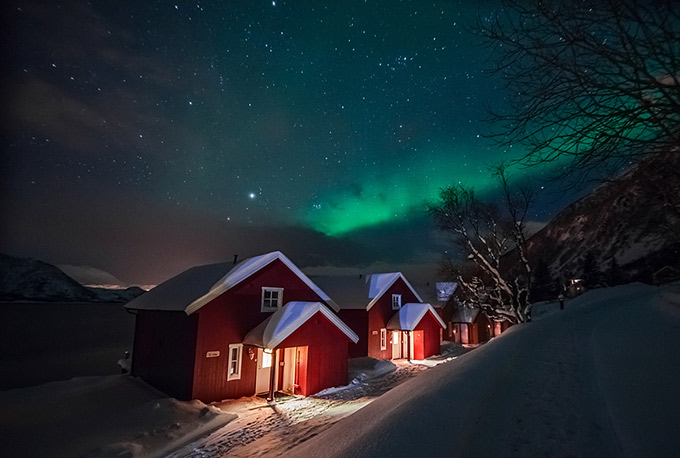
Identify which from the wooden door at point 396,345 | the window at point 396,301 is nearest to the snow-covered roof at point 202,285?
the window at point 396,301

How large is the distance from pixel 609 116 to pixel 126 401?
1851 centimetres

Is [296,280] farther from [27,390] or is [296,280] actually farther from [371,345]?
[27,390]

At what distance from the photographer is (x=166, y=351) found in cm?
1591

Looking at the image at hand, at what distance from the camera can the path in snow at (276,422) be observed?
9273 mm

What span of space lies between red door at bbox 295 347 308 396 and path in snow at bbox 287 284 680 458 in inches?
412

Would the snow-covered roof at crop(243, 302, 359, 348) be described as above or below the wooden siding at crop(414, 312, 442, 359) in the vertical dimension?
above

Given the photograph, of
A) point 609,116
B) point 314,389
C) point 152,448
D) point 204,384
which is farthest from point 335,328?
point 609,116

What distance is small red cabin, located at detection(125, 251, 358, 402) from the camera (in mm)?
14711

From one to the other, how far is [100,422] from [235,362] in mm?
5513

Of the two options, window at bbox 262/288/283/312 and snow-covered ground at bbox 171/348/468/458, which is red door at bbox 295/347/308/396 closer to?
snow-covered ground at bbox 171/348/468/458

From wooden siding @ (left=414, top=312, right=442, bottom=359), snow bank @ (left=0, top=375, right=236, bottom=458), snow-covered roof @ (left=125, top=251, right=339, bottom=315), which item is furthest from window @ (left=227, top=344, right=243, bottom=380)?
wooden siding @ (left=414, top=312, right=442, bottom=359)

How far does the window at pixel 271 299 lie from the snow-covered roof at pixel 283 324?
25.8 inches

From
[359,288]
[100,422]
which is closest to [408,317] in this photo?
[359,288]

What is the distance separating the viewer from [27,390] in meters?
16.4
